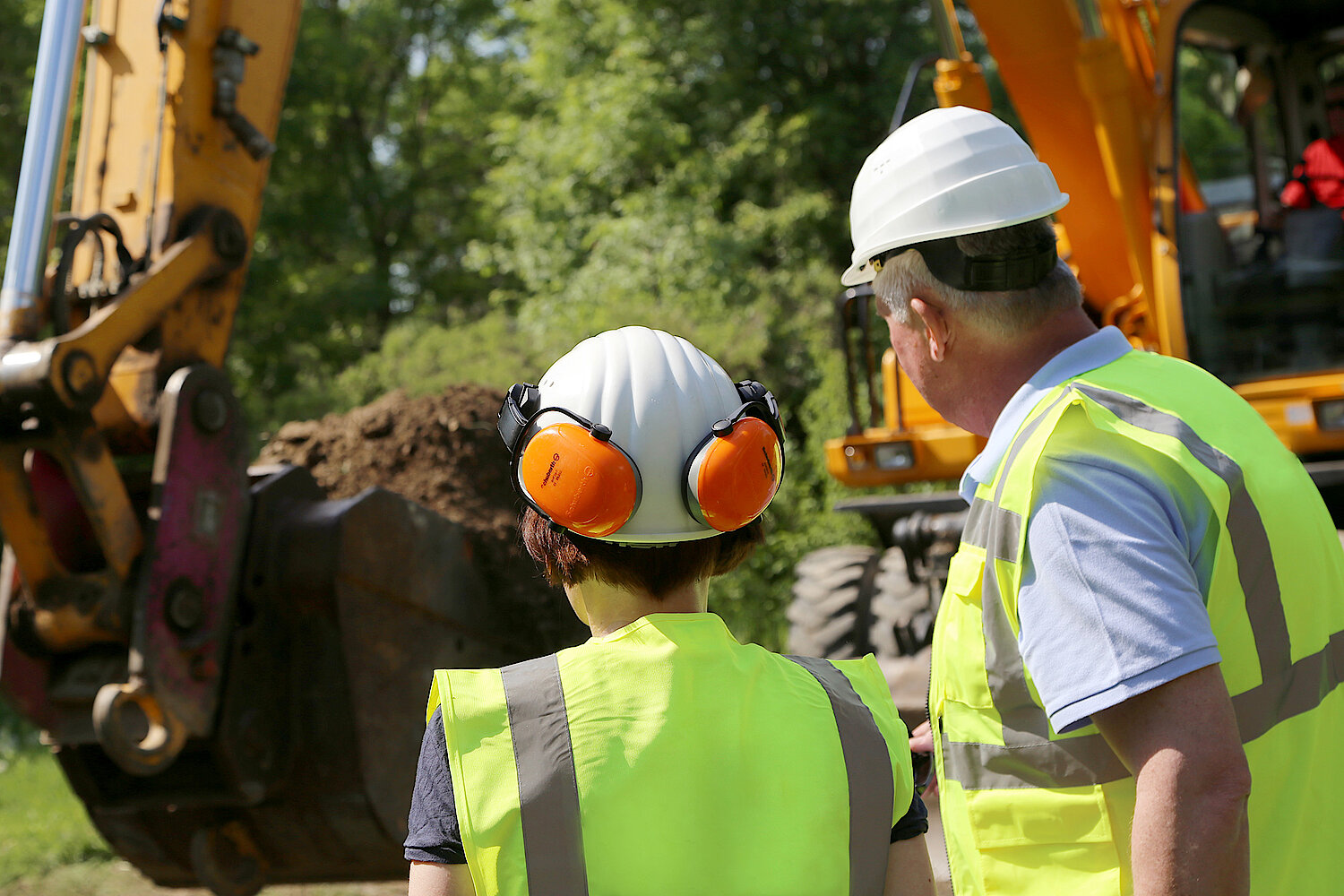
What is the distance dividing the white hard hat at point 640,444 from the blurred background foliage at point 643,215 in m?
→ 8.43

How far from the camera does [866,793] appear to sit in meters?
1.50

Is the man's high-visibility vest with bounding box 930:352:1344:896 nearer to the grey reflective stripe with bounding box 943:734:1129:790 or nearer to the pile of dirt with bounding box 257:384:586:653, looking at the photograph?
the grey reflective stripe with bounding box 943:734:1129:790

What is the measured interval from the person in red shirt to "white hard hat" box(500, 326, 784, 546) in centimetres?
432

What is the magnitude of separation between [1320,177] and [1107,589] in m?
4.52

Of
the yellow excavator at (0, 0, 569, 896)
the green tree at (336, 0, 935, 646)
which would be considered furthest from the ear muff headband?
the green tree at (336, 0, 935, 646)

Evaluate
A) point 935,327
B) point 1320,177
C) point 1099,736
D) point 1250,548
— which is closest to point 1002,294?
point 935,327

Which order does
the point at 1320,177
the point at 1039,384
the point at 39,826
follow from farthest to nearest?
the point at 39,826 → the point at 1320,177 → the point at 1039,384

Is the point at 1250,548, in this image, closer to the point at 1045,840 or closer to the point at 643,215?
the point at 1045,840

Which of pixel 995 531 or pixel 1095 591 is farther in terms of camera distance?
pixel 995 531

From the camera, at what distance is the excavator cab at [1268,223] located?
495 cm

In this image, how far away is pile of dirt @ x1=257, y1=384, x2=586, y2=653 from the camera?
14.6ft

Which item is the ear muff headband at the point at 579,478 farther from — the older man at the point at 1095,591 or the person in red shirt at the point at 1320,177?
the person in red shirt at the point at 1320,177

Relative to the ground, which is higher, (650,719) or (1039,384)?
(1039,384)

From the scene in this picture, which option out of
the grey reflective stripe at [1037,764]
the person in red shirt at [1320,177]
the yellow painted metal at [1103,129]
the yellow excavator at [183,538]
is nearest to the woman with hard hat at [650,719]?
the grey reflective stripe at [1037,764]
